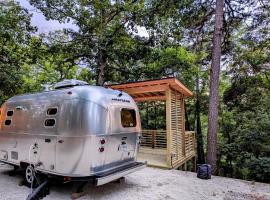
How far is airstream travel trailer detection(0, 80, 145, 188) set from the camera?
4125 millimetres

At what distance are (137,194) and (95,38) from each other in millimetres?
8457

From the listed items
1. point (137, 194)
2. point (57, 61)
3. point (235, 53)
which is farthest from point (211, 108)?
point (57, 61)

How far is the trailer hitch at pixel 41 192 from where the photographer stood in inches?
165

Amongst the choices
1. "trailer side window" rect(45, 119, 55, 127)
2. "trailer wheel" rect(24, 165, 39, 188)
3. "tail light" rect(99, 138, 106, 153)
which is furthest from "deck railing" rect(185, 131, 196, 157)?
"trailer side window" rect(45, 119, 55, 127)

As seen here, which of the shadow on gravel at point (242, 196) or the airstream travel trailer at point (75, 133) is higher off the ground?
the airstream travel trailer at point (75, 133)

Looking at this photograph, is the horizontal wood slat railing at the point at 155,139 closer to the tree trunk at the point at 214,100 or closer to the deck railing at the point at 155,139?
the deck railing at the point at 155,139

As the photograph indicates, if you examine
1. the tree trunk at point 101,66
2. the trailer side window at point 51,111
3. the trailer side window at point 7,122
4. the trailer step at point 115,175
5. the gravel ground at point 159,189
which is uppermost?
the tree trunk at point 101,66

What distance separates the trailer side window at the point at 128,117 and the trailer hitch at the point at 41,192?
202 cm

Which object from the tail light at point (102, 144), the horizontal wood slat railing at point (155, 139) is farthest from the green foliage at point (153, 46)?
the tail light at point (102, 144)

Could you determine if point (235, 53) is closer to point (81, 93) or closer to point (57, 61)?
point (57, 61)

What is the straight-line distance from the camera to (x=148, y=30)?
11.2m

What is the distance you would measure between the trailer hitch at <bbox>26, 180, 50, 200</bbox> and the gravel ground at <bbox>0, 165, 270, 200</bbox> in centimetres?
12

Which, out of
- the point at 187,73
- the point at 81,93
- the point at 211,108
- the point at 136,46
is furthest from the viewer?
the point at 187,73

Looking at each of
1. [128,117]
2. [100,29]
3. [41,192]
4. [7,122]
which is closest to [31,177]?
[41,192]
